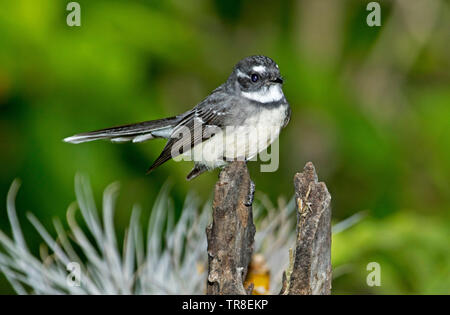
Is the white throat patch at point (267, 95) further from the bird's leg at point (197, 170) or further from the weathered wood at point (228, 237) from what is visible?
the weathered wood at point (228, 237)

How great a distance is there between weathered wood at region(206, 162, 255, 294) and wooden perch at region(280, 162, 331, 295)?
0.24 meters

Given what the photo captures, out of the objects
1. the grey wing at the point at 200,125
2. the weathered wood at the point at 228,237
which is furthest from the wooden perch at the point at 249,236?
the grey wing at the point at 200,125

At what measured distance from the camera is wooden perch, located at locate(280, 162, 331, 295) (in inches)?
107

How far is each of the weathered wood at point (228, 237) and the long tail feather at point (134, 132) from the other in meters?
1.59

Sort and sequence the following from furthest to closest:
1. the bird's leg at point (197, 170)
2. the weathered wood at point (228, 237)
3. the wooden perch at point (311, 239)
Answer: the bird's leg at point (197, 170) → the weathered wood at point (228, 237) → the wooden perch at point (311, 239)

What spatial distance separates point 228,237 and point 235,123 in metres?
1.28

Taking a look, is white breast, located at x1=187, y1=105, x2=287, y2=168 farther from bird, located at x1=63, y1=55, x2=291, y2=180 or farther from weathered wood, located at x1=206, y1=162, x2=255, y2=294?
weathered wood, located at x1=206, y1=162, x2=255, y2=294

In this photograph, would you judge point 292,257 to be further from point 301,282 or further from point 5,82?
point 5,82

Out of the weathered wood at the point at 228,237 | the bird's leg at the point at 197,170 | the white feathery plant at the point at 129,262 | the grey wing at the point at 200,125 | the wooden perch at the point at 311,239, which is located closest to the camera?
the wooden perch at the point at 311,239

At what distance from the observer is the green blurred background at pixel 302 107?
4.86 meters

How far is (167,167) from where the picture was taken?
18.8 feet

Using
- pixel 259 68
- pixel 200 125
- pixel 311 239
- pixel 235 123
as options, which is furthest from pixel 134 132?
pixel 311 239

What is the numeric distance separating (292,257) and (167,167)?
119 inches

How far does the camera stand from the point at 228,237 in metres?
2.87
